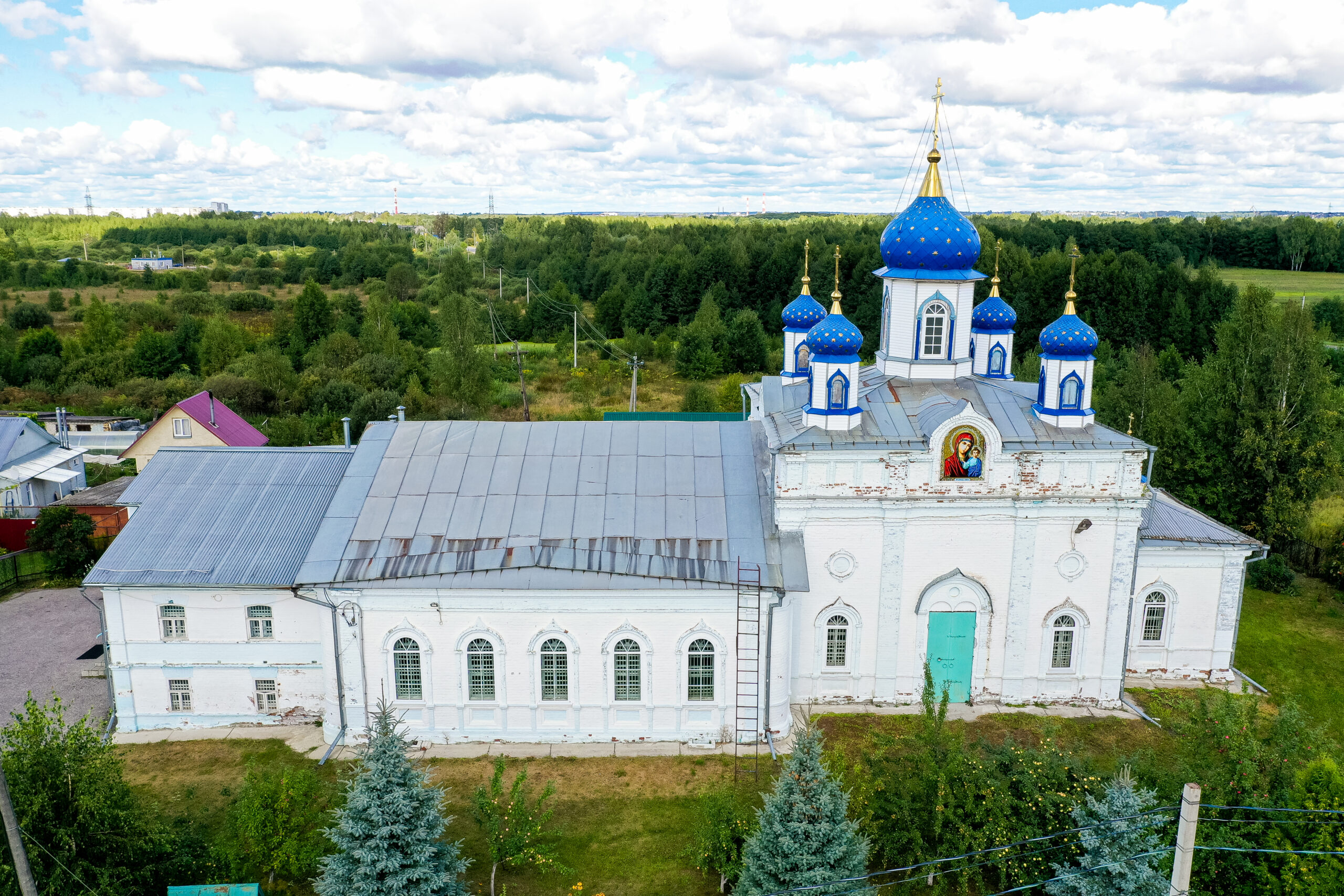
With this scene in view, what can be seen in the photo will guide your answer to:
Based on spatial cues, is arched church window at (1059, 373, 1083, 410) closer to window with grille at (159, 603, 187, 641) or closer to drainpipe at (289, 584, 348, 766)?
drainpipe at (289, 584, 348, 766)

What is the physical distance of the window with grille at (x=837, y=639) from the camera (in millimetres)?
17609

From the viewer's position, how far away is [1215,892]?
12422 mm

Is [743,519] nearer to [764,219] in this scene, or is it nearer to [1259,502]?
[1259,502]

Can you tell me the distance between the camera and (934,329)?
749 inches

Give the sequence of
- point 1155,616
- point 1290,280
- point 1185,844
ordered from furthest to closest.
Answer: point 1290,280 → point 1155,616 → point 1185,844

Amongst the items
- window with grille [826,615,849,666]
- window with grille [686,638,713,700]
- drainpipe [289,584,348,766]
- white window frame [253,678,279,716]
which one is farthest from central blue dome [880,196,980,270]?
white window frame [253,678,279,716]

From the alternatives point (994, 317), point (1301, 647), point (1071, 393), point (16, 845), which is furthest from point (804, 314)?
point (16, 845)

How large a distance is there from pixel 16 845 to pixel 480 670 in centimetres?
773

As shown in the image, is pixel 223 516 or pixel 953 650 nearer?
pixel 953 650

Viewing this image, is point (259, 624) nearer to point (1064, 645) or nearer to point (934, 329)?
point (934, 329)

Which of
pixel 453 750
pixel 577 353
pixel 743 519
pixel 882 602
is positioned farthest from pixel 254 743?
pixel 577 353

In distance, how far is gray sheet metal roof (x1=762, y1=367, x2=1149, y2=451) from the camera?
661 inches

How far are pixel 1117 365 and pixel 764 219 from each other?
115 meters

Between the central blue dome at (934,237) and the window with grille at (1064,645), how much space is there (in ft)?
23.5
